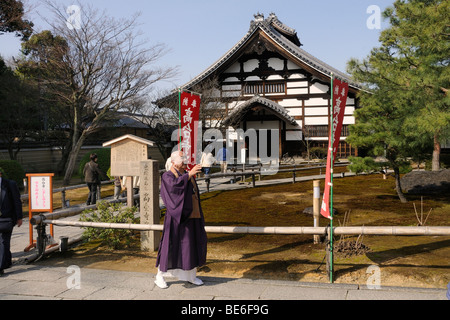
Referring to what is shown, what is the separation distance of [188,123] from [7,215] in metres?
3.05

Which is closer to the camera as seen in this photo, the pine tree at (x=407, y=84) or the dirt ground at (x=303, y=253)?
the dirt ground at (x=303, y=253)

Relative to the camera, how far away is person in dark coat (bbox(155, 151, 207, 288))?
197 inches

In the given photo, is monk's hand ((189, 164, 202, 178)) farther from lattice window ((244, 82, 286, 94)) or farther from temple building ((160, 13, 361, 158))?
lattice window ((244, 82, 286, 94))

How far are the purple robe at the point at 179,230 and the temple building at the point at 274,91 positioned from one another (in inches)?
730

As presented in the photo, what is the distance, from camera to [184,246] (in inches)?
198

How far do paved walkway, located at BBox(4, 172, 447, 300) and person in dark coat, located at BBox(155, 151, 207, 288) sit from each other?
0.26m

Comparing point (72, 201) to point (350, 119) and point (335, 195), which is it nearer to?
point (335, 195)

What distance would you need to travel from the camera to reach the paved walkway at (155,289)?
15.0 feet

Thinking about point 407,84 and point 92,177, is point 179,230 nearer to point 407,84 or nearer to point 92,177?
point 407,84

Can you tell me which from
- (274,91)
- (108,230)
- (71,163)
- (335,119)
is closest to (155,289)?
(108,230)

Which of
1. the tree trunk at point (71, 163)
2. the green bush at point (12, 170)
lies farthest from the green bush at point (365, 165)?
the green bush at point (12, 170)

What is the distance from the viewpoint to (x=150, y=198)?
6.75m

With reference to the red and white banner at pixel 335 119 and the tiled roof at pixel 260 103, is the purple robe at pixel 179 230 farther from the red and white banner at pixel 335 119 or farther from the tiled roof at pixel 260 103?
the tiled roof at pixel 260 103

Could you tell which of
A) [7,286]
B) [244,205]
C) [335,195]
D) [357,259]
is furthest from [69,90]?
[357,259]
